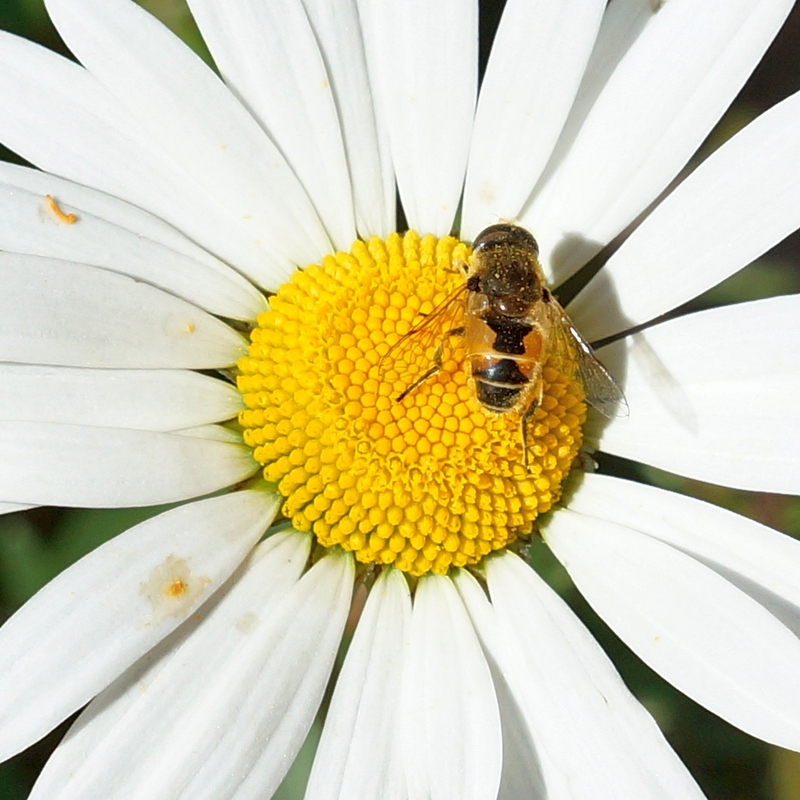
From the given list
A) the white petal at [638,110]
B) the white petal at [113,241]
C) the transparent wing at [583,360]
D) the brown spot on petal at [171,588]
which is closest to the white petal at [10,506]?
the brown spot on petal at [171,588]

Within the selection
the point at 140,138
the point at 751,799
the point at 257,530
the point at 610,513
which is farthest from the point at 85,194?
the point at 751,799

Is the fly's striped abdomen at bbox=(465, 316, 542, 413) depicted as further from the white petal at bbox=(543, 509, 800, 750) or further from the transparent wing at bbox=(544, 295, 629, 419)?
the white petal at bbox=(543, 509, 800, 750)

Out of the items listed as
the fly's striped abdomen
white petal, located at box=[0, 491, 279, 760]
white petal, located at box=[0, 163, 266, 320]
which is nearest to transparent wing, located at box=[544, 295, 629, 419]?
the fly's striped abdomen

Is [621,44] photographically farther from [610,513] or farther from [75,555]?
[75,555]

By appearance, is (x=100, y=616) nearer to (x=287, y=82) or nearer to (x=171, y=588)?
(x=171, y=588)

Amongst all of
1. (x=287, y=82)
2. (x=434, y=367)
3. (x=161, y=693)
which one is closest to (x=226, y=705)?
(x=161, y=693)

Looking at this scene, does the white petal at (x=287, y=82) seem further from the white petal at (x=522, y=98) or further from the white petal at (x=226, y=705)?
the white petal at (x=226, y=705)
